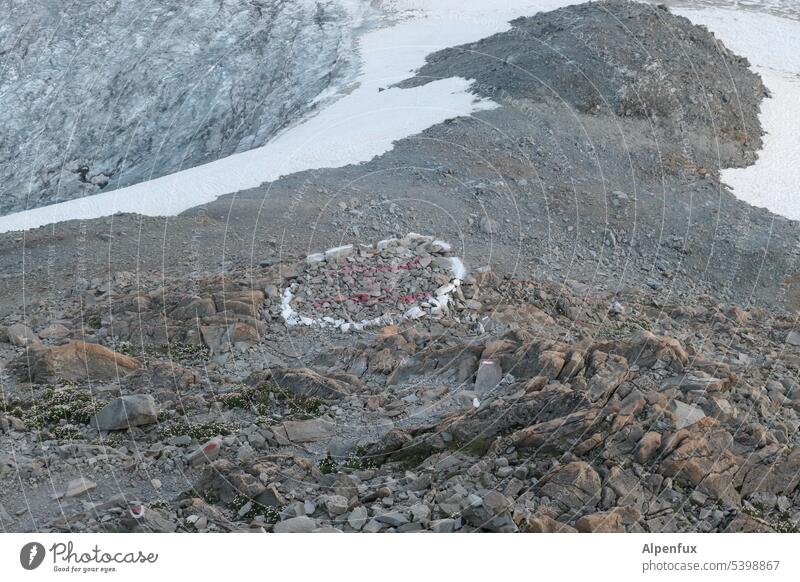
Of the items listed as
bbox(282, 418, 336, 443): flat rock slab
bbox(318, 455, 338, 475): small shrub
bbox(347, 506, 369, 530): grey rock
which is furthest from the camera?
bbox(282, 418, 336, 443): flat rock slab

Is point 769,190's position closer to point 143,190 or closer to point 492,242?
point 492,242

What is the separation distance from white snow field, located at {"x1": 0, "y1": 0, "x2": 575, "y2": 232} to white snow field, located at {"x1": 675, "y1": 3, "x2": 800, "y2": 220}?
14768 mm

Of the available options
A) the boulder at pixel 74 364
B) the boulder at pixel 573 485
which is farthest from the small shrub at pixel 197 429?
the boulder at pixel 573 485

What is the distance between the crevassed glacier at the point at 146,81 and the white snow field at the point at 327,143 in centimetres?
457

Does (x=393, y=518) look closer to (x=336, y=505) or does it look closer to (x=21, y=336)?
A: (x=336, y=505)

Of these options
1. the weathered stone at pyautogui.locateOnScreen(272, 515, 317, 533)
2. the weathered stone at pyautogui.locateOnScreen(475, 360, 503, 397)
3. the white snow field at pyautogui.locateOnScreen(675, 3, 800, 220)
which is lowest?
the white snow field at pyautogui.locateOnScreen(675, 3, 800, 220)

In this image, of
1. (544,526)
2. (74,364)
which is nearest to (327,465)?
(544,526)

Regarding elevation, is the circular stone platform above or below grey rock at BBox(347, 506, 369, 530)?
below

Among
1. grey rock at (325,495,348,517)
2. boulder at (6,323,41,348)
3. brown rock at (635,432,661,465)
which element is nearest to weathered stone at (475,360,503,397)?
brown rock at (635,432,661,465)

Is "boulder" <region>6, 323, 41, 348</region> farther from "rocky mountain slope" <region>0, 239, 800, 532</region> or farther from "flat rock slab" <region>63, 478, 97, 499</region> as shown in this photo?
"flat rock slab" <region>63, 478, 97, 499</region>

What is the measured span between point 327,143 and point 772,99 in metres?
29.6

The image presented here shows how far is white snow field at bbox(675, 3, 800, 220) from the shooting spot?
42397 millimetres

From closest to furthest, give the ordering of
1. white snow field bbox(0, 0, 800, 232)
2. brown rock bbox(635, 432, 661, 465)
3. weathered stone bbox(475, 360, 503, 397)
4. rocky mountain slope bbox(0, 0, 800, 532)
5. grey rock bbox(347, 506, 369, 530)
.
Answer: grey rock bbox(347, 506, 369, 530) → rocky mountain slope bbox(0, 0, 800, 532) → brown rock bbox(635, 432, 661, 465) → weathered stone bbox(475, 360, 503, 397) → white snow field bbox(0, 0, 800, 232)

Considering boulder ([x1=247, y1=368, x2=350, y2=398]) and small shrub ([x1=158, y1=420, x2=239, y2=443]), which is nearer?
small shrub ([x1=158, y1=420, x2=239, y2=443])
